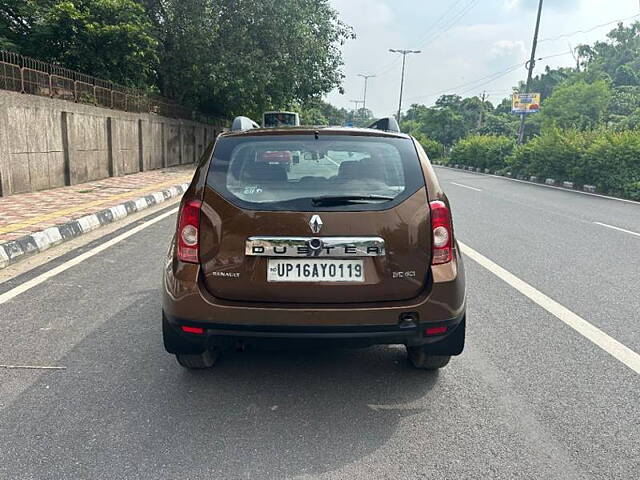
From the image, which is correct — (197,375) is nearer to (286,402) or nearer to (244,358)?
(244,358)

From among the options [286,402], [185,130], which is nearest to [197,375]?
[286,402]

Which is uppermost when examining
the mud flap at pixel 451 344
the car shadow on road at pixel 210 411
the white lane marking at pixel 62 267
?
the mud flap at pixel 451 344

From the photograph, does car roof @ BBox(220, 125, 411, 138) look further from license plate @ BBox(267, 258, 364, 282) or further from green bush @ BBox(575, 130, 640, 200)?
green bush @ BBox(575, 130, 640, 200)

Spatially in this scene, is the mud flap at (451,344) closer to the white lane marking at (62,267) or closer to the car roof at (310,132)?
the car roof at (310,132)

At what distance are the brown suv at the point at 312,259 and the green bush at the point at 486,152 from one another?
27.4m

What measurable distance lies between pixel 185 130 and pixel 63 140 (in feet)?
40.9

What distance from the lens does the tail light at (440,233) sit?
2.91 m

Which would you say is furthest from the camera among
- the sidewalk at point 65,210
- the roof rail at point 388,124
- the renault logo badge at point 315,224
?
the sidewalk at point 65,210

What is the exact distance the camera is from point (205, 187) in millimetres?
2934

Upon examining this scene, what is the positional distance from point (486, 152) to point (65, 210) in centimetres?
2870

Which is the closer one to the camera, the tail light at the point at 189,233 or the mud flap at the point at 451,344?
the tail light at the point at 189,233

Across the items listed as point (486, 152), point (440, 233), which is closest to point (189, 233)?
point (440, 233)

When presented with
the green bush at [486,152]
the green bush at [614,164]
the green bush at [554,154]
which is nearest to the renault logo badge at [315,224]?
the green bush at [614,164]

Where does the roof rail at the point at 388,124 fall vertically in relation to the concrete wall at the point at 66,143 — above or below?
above
